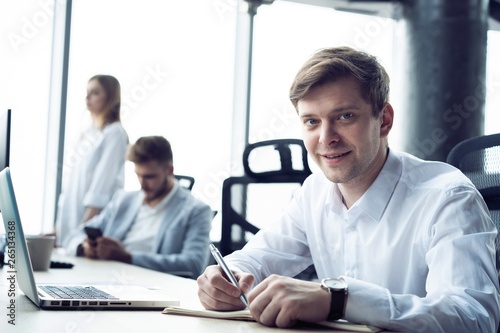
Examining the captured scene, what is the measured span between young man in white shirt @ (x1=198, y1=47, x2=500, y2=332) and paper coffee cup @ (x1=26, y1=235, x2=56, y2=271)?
0.82 metres

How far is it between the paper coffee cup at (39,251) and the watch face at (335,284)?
4.39 ft

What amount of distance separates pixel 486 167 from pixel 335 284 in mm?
801

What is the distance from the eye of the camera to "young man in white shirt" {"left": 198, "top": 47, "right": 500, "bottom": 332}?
1.06m

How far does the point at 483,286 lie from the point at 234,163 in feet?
12.9

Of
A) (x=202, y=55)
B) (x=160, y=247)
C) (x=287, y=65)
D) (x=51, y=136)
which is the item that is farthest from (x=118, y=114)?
(x=287, y=65)

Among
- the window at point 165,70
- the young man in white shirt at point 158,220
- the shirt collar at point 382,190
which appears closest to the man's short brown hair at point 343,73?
the shirt collar at point 382,190

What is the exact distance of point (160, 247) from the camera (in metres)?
2.92

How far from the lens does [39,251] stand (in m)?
2.11

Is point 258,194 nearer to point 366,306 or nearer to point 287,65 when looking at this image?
point 366,306

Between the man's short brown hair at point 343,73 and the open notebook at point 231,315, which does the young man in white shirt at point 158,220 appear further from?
the open notebook at point 231,315

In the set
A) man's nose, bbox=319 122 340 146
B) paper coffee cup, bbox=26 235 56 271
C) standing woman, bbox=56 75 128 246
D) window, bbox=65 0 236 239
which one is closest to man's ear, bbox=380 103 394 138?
man's nose, bbox=319 122 340 146

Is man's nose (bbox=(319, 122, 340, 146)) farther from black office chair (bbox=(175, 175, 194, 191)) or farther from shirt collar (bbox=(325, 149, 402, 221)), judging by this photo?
black office chair (bbox=(175, 175, 194, 191))

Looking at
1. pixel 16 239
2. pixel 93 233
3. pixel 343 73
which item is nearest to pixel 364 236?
pixel 343 73

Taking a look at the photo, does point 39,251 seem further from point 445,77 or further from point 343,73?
point 445,77
